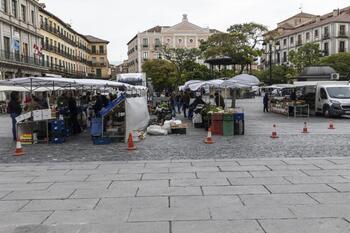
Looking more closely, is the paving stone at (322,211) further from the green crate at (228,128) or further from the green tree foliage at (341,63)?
the green tree foliage at (341,63)

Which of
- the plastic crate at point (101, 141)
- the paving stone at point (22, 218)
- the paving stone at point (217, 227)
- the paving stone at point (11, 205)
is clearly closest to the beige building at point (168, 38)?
the plastic crate at point (101, 141)

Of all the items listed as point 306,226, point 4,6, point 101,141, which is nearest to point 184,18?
point 4,6

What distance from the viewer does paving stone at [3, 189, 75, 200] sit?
6430 mm

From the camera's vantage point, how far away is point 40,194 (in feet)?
21.7

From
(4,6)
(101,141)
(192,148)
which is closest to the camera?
(192,148)

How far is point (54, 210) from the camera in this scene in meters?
5.71

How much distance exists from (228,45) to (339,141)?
32707 millimetres

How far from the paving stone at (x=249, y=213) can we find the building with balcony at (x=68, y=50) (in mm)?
51029

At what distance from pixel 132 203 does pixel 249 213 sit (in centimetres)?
172

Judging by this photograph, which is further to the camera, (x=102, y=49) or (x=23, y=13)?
(x=102, y=49)

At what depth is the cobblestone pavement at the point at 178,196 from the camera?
500 centimetres

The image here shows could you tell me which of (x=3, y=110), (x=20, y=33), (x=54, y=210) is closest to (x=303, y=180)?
(x=54, y=210)

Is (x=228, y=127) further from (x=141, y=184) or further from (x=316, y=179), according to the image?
(x=141, y=184)

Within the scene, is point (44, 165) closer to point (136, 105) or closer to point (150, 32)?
point (136, 105)
